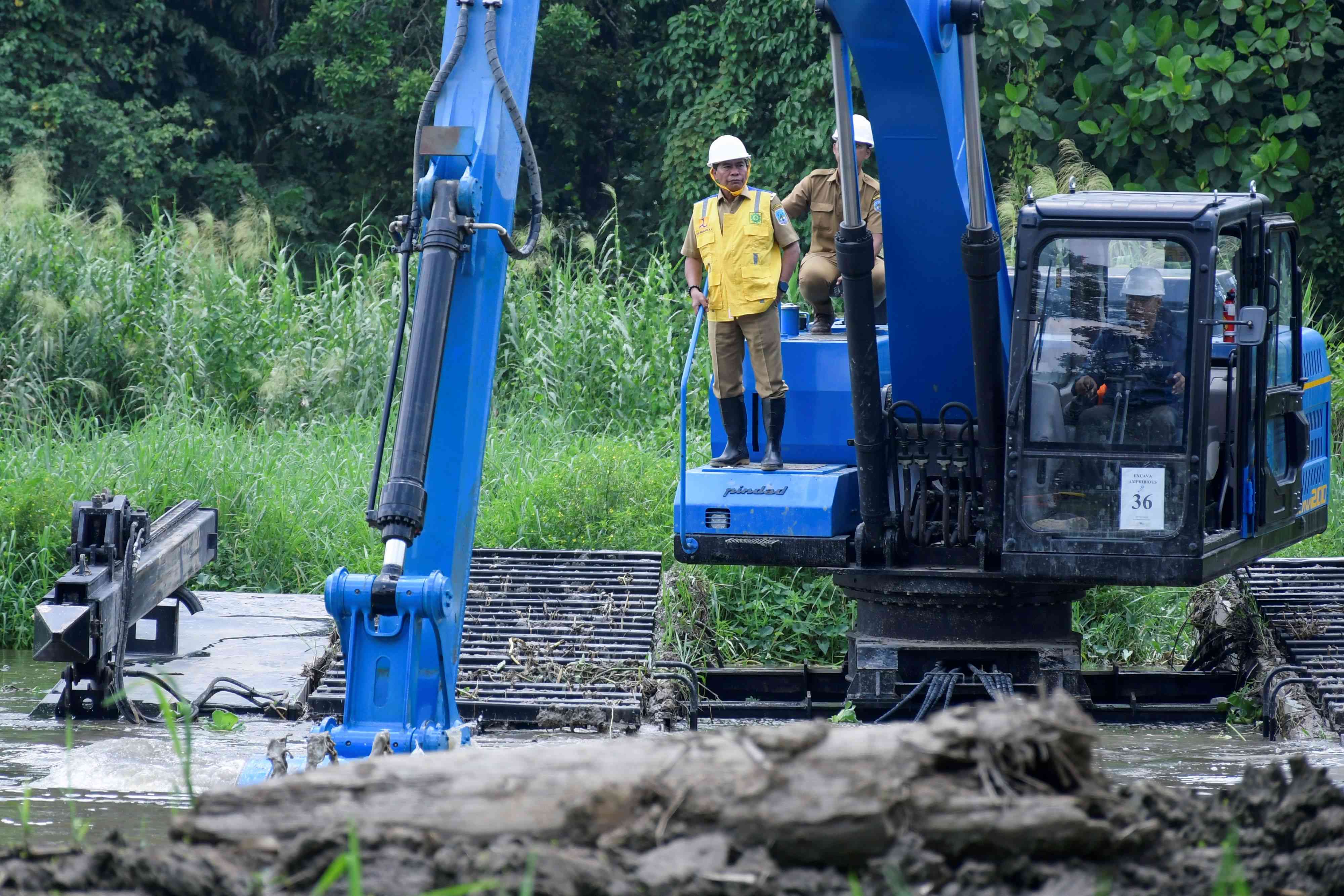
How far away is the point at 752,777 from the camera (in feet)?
8.42

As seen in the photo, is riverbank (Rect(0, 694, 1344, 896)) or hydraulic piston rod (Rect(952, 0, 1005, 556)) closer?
riverbank (Rect(0, 694, 1344, 896))

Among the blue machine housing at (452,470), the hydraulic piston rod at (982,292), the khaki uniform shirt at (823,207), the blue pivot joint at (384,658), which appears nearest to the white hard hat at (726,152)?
the khaki uniform shirt at (823,207)

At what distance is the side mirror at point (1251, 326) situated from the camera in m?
6.12

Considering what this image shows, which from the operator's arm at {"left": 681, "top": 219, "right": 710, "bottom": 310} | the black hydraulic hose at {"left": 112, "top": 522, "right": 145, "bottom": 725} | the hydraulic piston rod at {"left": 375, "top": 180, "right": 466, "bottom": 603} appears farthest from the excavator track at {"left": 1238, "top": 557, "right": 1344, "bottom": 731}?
the black hydraulic hose at {"left": 112, "top": 522, "right": 145, "bottom": 725}

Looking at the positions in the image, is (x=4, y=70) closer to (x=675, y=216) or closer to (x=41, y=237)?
(x=41, y=237)

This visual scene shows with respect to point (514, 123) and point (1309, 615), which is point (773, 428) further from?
point (1309, 615)

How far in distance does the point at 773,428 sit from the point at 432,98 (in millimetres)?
2512

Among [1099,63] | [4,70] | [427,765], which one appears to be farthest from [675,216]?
[427,765]

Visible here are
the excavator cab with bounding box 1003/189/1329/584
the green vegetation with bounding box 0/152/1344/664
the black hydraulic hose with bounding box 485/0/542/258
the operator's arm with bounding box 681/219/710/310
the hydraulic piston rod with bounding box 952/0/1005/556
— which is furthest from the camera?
the green vegetation with bounding box 0/152/1344/664

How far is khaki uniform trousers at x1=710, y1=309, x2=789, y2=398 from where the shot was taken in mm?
6816

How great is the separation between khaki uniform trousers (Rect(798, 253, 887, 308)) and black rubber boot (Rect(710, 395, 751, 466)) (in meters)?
0.59

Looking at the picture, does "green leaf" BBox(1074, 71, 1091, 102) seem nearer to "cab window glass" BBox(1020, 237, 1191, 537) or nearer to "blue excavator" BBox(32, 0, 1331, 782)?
"blue excavator" BBox(32, 0, 1331, 782)

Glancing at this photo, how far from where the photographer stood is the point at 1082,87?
49.5ft

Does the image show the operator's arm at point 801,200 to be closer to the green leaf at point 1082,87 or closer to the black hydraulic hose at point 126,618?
the black hydraulic hose at point 126,618
